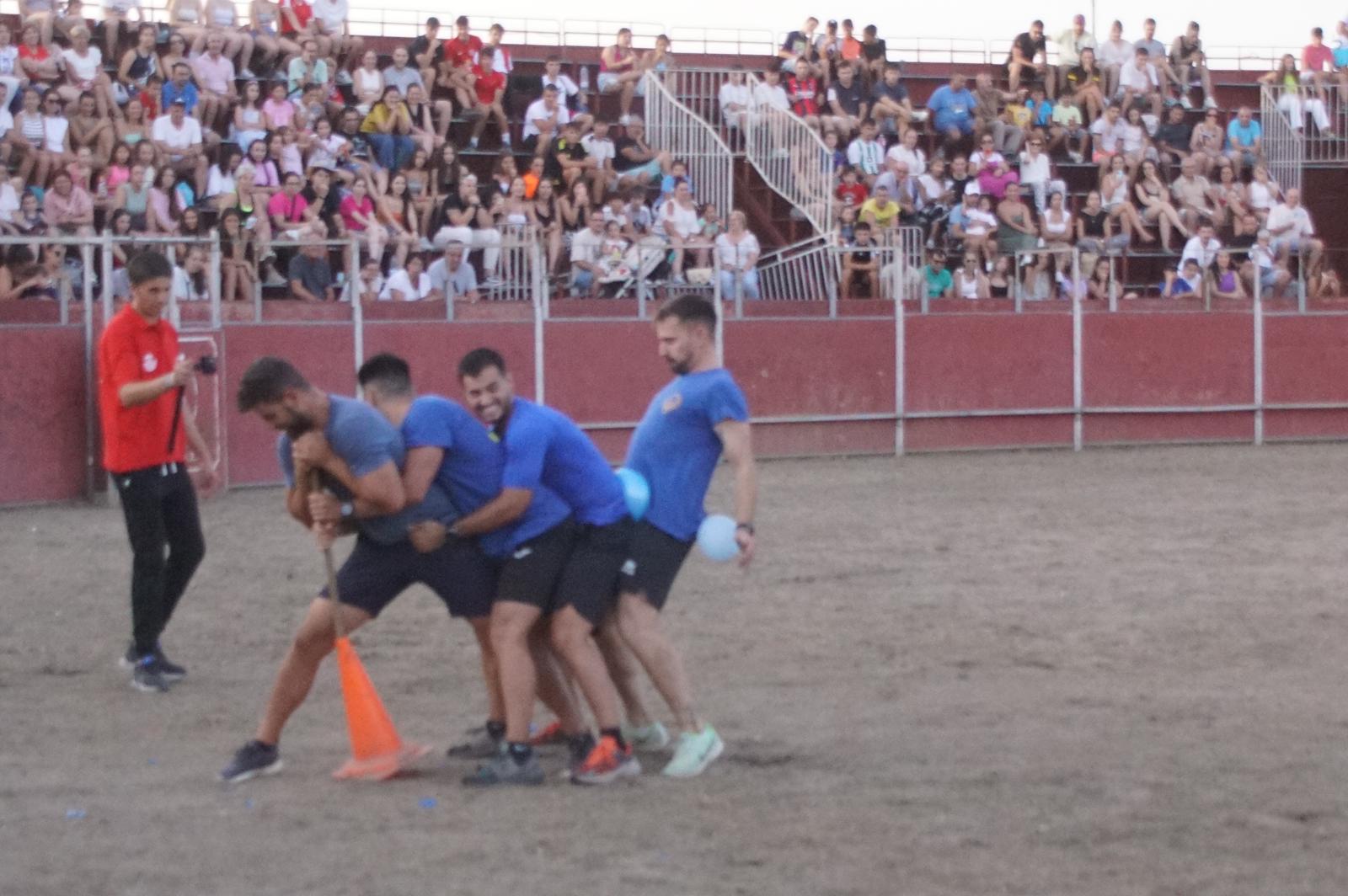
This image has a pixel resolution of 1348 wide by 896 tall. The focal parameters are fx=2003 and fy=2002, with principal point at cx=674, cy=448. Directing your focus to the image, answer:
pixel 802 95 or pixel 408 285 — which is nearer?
pixel 408 285

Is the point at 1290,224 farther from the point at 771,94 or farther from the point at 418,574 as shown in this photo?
the point at 418,574

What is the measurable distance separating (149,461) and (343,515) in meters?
2.00

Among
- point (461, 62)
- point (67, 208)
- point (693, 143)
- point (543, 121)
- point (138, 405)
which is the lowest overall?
point (138, 405)

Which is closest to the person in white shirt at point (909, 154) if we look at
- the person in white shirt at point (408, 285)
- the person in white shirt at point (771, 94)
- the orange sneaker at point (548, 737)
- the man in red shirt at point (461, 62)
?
the person in white shirt at point (771, 94)

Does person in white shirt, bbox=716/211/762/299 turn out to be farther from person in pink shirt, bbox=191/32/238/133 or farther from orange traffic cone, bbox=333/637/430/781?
orange traffic cone, bbox=333/637/430/781

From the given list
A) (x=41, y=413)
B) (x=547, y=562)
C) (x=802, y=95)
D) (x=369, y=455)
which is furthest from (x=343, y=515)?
(x=802, y=95)

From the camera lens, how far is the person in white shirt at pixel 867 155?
22.4 meters

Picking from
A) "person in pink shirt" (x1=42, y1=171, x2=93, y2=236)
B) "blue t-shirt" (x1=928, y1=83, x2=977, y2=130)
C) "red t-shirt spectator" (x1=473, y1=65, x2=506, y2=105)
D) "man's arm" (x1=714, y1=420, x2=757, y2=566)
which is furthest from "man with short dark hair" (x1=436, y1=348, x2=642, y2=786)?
"blue t-shirt" (x1=928, y1=83, x2=977, y2=130)

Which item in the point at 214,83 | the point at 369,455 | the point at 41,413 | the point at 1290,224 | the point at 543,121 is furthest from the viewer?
the point at 1290,224

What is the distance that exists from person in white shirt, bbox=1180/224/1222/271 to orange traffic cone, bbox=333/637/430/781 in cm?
1674

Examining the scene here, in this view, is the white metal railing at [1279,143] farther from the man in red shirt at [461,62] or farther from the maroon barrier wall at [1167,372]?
the man in red shirt at [461,62]

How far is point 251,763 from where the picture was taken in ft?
19.9

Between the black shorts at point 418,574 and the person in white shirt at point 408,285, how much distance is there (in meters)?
11.3

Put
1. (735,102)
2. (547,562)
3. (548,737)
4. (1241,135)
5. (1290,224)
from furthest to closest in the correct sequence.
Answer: (1241,135), (735,102), (1290,224), (548,737), (547,562)
